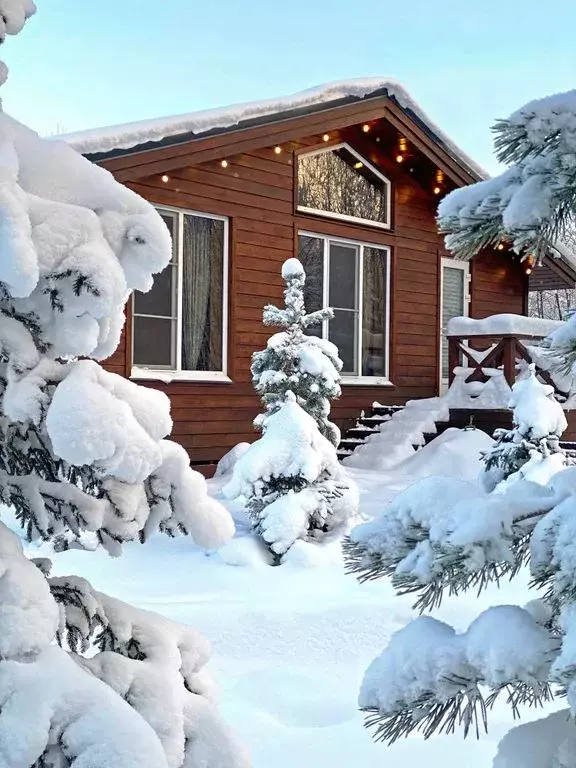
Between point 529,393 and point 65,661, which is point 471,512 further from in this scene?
point 529,393

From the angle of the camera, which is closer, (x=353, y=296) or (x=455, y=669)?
(x=455, y=669)

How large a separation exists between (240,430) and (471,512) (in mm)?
8966

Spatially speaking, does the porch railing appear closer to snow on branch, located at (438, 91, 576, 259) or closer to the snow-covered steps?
the snow-covered steps

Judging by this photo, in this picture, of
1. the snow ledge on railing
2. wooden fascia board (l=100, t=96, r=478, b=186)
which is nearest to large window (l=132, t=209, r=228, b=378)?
wooden fascia board (l=100, t=96, r=478, b=186)

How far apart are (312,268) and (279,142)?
1.96m

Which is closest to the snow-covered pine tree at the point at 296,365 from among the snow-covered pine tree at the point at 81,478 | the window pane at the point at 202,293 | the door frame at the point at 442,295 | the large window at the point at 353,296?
the window pane at the point at 202,293

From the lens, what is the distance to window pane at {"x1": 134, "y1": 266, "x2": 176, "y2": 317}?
10109 mm

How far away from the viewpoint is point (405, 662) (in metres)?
2.05

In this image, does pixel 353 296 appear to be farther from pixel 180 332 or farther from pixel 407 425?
pixel 180 332

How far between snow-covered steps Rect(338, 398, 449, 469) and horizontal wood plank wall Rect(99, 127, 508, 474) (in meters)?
0.26

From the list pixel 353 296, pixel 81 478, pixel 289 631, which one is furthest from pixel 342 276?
pixel 81 478

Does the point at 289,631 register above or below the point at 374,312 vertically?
below

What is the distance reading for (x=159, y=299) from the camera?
33.6 feet

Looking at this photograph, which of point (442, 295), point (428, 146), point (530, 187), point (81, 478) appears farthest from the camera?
point (442, 295)
